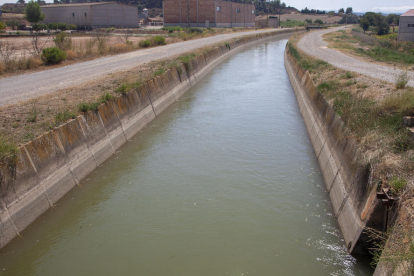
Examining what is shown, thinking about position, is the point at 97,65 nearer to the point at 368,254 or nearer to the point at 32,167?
the point at 32,167

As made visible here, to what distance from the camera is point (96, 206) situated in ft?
29.8

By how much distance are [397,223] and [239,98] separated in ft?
49.3

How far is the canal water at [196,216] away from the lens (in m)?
6.90

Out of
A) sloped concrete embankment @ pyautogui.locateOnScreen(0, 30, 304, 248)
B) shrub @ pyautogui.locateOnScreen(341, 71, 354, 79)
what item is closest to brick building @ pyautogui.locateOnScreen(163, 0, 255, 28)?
sloped concrete embankment @ pyautogui.locateOnScreen(0, 30, 304, 248)

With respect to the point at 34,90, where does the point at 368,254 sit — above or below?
below

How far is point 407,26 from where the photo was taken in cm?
3550

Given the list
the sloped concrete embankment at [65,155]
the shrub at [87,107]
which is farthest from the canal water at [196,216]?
the shrub at [87,107]

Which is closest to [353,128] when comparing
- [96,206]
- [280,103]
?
[96,206]

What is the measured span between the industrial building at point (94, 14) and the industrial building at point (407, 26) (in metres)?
48.0

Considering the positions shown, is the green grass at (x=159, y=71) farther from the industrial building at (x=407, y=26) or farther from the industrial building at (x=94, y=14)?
the industrial building at (x=94, y=14)

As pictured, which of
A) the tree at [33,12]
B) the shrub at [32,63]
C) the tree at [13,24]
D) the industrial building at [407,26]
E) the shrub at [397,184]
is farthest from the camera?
the tree at [33,12]

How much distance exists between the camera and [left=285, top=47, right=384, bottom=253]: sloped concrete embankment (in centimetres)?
659

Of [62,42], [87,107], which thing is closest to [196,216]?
[87,107]

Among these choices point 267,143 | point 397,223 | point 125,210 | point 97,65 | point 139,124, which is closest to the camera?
point 397,223
